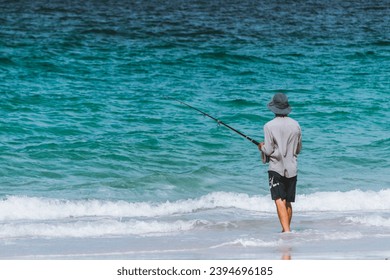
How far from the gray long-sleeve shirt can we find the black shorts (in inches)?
2.2

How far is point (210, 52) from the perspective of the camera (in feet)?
77.6

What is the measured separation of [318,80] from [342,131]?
16.0 feet

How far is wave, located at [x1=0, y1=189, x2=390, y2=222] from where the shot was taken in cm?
1014

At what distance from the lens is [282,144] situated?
26.7 ft

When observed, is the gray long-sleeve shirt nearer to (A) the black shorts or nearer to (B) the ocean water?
(A) the black shorts

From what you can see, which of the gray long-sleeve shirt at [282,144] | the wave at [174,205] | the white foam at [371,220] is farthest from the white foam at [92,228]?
the white foam at [371,220]

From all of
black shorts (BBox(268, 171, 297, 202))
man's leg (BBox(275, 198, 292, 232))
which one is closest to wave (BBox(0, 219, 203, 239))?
man's leg (BBox(275, 198, 292, 232))

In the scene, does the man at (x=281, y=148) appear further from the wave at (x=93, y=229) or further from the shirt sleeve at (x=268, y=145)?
the wave at (x=93, y=229)

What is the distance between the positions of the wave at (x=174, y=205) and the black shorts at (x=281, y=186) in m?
2.04

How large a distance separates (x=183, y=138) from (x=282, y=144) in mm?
6577

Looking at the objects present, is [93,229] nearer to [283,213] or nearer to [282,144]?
[283,213]

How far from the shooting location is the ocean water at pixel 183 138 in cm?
871

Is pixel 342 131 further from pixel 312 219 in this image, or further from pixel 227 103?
pixel 312 219

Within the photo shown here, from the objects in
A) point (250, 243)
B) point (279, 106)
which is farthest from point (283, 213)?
point (279, 106)
